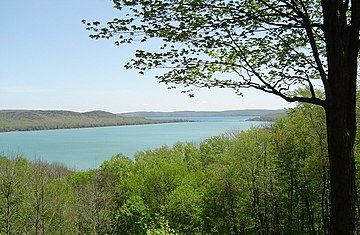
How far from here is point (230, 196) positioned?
87.5ft

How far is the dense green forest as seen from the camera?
23.6 metres

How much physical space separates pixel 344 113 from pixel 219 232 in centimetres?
2386

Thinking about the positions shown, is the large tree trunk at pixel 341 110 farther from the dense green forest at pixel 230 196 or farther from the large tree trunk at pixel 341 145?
the dense green forest at pixel 230 196

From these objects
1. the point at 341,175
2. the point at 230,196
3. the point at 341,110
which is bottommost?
the point at 230,196

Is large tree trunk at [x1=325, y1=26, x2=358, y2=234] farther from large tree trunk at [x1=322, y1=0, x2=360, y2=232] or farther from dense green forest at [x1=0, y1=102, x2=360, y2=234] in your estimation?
dense green forest at [x1=0, y1=102, x2=360, y2=234]

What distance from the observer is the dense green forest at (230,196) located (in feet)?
77.4

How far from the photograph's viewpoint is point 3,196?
1201 inches

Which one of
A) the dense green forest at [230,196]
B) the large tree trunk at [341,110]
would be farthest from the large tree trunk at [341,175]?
the dense green forest at [230,196]

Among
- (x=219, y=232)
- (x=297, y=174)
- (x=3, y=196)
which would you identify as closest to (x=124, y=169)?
(x=3, y=196)

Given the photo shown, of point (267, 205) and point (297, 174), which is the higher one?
point (297, 174)

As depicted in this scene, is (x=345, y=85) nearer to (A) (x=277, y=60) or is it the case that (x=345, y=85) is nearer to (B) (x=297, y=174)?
(A) (x=277, y=60)

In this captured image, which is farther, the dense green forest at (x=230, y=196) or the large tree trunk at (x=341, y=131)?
the dense green forest at (x=230, y=196)

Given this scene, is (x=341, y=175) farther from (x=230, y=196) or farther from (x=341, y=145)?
(x=230, y=196)

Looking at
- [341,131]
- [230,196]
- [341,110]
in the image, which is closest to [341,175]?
[341,131]
